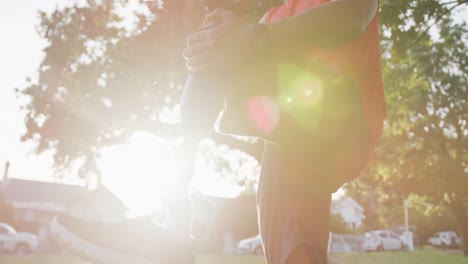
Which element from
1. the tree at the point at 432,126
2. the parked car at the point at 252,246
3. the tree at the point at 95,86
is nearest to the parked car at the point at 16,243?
the tree at the point at 95,86

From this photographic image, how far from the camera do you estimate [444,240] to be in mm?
53375

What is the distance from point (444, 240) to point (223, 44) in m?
60.1

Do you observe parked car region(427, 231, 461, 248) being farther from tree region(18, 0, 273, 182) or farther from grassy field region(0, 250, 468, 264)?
tree region(18, 0, 273, 182)

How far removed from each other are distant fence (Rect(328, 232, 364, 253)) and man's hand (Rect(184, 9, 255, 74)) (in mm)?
41358

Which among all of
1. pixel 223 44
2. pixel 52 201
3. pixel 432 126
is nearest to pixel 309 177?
pixel 223 44

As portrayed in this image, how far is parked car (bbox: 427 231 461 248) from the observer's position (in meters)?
53.5

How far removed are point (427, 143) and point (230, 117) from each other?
93.3 ft

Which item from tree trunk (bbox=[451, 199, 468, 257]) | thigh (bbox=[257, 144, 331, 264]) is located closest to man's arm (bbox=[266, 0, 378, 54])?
thigh (bbox=[257, 144, 331, 264])

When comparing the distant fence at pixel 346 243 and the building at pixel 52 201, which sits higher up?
the building at pixel 52 201

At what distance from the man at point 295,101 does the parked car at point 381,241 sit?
142 feet

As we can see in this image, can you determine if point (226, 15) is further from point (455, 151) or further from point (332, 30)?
point (455, 151)

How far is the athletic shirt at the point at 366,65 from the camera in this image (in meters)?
1.31

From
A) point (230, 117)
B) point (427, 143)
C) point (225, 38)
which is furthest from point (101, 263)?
point (427, 143)

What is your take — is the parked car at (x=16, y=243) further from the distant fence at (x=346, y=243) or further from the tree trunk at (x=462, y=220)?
the tree trunk at (x=462, y=220)
